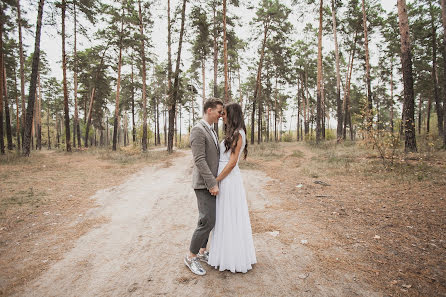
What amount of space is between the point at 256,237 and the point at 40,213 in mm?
5306

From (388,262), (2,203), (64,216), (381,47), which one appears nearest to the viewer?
(388,262)

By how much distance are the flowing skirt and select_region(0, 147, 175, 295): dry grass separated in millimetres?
2660

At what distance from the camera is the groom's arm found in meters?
2.84

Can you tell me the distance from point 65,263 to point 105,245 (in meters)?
0.64

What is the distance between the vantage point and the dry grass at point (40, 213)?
335 centimetres

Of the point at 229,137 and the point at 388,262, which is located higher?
the point at 229,137

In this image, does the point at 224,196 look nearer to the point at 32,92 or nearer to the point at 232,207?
the point at 232,207

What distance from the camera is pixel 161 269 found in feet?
10.3

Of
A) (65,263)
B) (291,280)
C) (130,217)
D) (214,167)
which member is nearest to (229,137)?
(214,167)

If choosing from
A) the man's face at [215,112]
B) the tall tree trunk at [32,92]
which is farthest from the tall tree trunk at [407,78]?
the tall tree trunk at [32,92]

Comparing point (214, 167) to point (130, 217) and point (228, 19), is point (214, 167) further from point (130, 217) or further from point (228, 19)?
point (228, 19)

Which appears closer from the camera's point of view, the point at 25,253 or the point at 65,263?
the point at 65,263

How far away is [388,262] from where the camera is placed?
314 centimetres

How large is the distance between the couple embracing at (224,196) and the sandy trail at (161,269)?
243 millimetres
